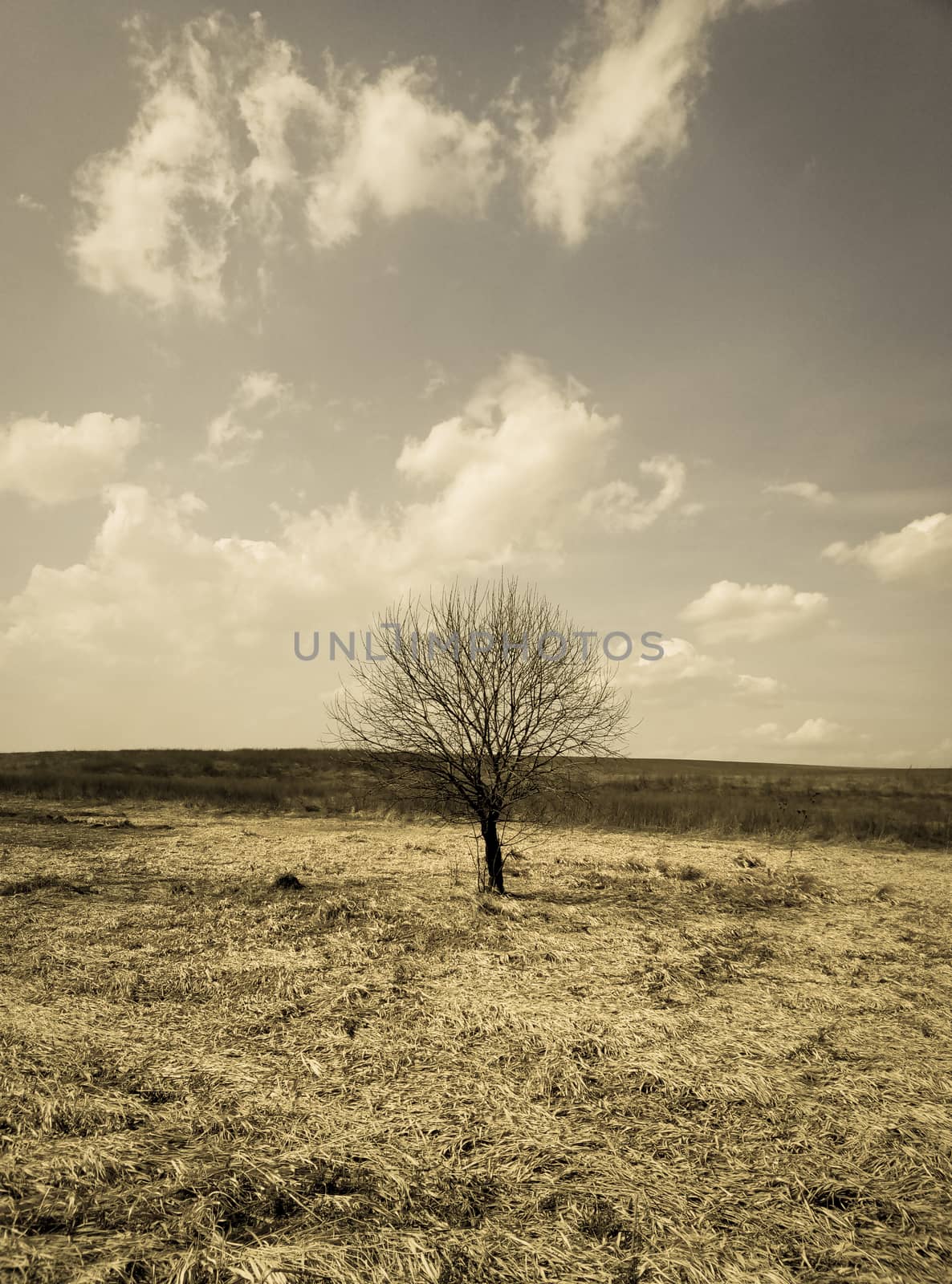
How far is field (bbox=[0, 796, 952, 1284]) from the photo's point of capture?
3.22 metres

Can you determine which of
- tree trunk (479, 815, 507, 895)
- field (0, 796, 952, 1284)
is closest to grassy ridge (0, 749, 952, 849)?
tree trunk (479, 815, 507, 895)

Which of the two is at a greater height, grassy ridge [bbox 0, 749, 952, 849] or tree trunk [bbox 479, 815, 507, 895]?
tree trunk [bbox 479, 815, 507, 895]

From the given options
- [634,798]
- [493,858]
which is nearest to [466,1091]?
[493,858]

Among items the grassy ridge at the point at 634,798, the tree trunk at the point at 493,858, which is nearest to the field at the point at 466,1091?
the tree trunk at the point at 493,858

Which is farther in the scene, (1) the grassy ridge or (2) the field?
(1) the grassy ridge

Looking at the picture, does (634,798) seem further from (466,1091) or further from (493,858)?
(466,1091)

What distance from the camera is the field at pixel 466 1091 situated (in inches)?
127

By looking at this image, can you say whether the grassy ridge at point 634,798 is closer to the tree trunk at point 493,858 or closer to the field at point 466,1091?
the tree trunk at point 493,858

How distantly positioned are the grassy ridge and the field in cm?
397

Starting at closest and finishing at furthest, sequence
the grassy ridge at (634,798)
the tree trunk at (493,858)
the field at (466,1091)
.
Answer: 1. the field at (466,1091)
2. the tree trunk at (493,858)
3. the grassy ridge at (634,798)

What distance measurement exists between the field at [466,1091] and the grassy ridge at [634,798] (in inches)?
156

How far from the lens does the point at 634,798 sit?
27469 millimetres

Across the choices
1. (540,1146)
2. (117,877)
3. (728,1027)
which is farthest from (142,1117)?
(117,877)

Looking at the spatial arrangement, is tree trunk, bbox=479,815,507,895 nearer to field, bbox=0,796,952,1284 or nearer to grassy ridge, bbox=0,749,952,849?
field, bbox=0,796,952,1284
